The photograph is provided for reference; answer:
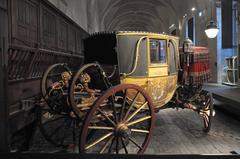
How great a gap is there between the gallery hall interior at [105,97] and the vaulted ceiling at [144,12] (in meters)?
12.0

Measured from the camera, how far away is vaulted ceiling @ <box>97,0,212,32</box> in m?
24.4

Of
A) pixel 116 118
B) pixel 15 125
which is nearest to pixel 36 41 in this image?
pixel 15 125

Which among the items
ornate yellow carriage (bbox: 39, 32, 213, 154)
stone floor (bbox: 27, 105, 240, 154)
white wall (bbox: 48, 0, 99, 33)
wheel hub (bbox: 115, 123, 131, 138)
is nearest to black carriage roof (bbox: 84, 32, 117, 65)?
ornate yellow carriage (bbox: 39, 32, 213, 154)

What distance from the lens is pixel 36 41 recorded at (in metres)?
6.72

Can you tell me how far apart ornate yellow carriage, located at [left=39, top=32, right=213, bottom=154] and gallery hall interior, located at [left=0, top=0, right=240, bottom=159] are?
0.05 ft

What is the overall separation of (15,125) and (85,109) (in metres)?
0.98

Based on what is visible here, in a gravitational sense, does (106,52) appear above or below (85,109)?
above

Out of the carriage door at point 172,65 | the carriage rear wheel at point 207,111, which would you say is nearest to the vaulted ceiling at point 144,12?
the carriage rear wheel at point 207,111

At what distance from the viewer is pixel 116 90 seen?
150 inches

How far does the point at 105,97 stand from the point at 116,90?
0.22m

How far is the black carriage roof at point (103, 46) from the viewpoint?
4855 mm

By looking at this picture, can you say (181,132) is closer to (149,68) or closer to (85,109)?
(149,68)

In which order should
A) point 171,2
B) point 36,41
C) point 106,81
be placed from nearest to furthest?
point 106,81
point 36,41
point 171,2

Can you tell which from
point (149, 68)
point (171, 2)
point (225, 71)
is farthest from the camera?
point (171, 2)
